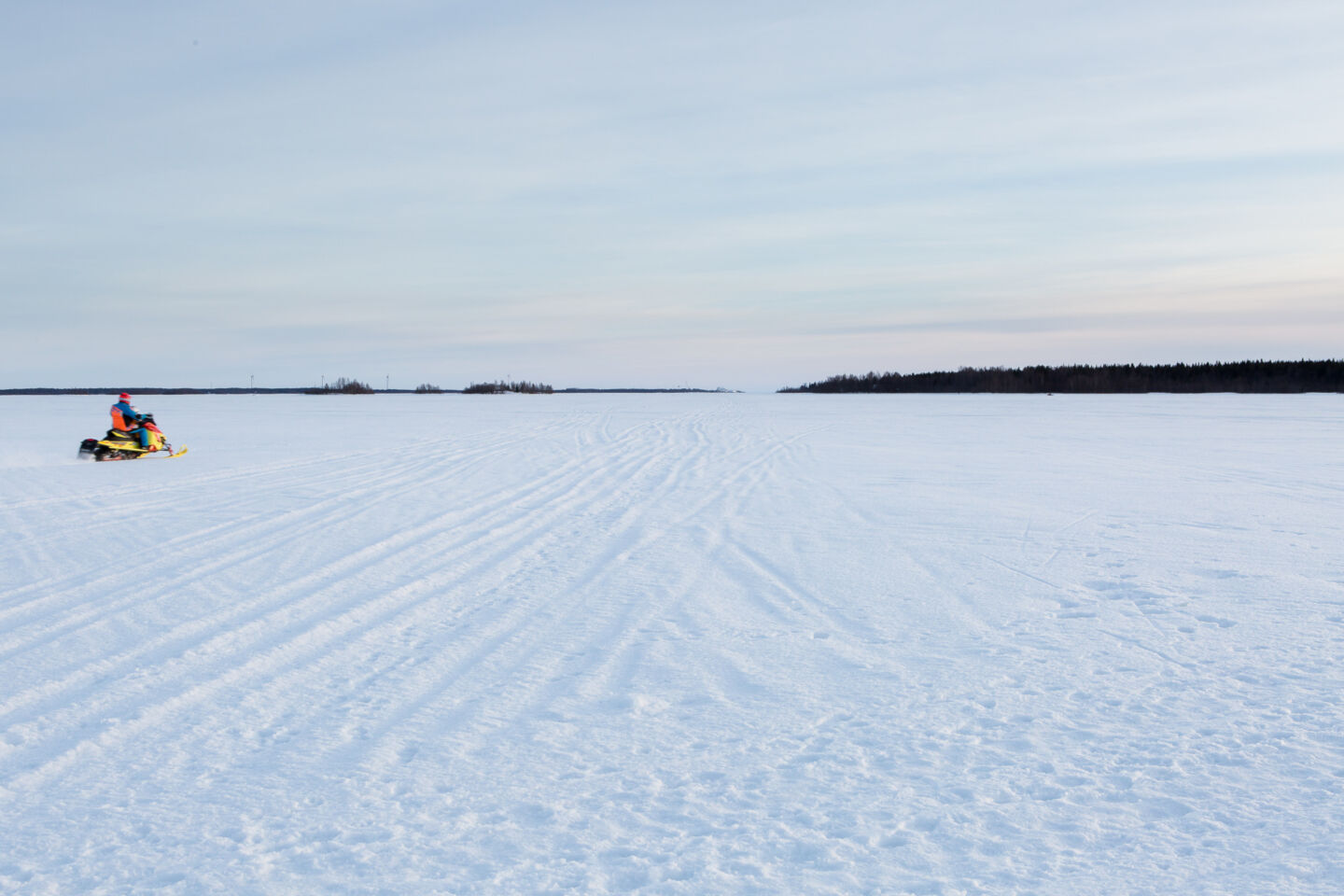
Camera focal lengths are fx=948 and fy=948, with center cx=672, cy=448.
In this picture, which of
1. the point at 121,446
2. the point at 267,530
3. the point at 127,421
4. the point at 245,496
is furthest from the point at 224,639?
the point at 127,421

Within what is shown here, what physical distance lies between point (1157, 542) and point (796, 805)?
18.6 feet

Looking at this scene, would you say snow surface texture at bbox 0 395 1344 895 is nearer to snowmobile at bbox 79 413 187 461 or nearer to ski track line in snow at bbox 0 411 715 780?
ski track line in snow at bbox 0 411 715 780

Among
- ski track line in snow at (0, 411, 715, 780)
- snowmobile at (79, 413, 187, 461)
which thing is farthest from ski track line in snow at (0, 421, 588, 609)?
snowmobile at (79, 413, 187, 461)

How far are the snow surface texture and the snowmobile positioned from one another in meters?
7.07

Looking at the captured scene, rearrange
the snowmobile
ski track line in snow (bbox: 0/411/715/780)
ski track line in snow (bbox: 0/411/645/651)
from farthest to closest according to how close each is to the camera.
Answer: the snowmobile < ski track line in snow (bbox: 0/411/645/651) < ski track line in snow (bbox: 0/411/715/780)

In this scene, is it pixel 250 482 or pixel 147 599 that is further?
pixel 250 482

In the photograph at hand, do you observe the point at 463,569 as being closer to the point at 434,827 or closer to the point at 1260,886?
the point at 434,827

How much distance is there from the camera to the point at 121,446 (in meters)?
15.7

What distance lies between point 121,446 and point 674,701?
14842 millimetres

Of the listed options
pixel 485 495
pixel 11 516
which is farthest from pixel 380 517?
pixel 11 516

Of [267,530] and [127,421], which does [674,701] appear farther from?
[127,421]

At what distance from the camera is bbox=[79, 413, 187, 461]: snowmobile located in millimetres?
15445

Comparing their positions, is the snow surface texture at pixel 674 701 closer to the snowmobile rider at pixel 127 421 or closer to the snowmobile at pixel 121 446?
the snowmobile at pixel 121 446

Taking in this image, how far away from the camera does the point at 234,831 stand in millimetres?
2879
